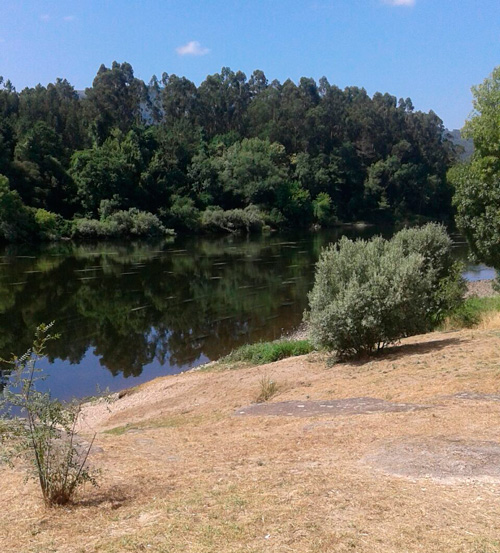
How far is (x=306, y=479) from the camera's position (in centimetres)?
667

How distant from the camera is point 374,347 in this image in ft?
51.0

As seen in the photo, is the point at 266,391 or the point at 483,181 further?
the point at 483,181

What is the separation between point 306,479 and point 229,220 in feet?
263

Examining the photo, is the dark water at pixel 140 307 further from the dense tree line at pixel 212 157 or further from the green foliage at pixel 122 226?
the dense tree line at pixel 212 157

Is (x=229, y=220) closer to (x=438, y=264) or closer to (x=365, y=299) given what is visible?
(x=438, y=264)

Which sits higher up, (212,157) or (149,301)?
(212,157)

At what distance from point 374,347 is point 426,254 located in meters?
7.02

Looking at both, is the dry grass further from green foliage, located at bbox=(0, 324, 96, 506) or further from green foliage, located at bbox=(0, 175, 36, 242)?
green foliage, located at bbox=(0, 175, 36, 242)

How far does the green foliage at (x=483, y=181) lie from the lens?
88.1 feet

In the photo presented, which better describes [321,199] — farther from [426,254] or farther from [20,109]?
[426,254]

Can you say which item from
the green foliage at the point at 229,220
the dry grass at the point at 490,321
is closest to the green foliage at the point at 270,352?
the dry grass at the point at 490,321

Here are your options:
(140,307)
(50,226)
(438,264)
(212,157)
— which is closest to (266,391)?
(438,264)

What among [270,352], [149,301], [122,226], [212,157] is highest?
[212,157]

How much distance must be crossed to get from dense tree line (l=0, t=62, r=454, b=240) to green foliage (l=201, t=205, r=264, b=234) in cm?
20
